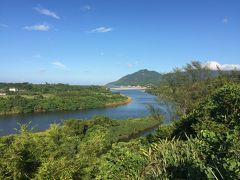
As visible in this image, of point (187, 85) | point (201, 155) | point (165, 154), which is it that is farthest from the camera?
point (187, 85)

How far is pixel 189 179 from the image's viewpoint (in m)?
4.45

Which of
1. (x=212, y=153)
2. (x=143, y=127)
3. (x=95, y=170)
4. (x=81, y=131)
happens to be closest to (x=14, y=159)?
(x=95, y=170)

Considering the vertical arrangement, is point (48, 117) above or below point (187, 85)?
below

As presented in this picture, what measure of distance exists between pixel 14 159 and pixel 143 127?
3545 cm

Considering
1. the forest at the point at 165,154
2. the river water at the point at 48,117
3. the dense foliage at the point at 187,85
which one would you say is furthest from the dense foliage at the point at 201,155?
the river water at the point at 48,117

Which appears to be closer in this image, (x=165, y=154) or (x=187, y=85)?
(x=165, y=154)

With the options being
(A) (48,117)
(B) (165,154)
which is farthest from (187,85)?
(A) (48,117)

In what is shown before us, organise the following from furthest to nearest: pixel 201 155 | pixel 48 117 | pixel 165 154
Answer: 1. pixel 48 117
2. pixel 165 154
3. pixel 201 155

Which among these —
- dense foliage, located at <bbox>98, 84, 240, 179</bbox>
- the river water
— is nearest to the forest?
dense foliage, located at <bbox>98, 84, 240, 179</bbox>

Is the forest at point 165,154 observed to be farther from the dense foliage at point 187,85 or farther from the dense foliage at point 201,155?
the dense foliage at point 187,85

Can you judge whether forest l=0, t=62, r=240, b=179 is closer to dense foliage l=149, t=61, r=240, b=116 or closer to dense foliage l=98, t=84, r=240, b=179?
dense foliage l=98, t=84, r=240, b=179

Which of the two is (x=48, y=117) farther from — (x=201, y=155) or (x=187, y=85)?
(x=201, y=155)

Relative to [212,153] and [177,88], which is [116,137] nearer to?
[177,88]

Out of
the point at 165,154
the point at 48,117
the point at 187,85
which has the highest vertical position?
the point at 187,85
